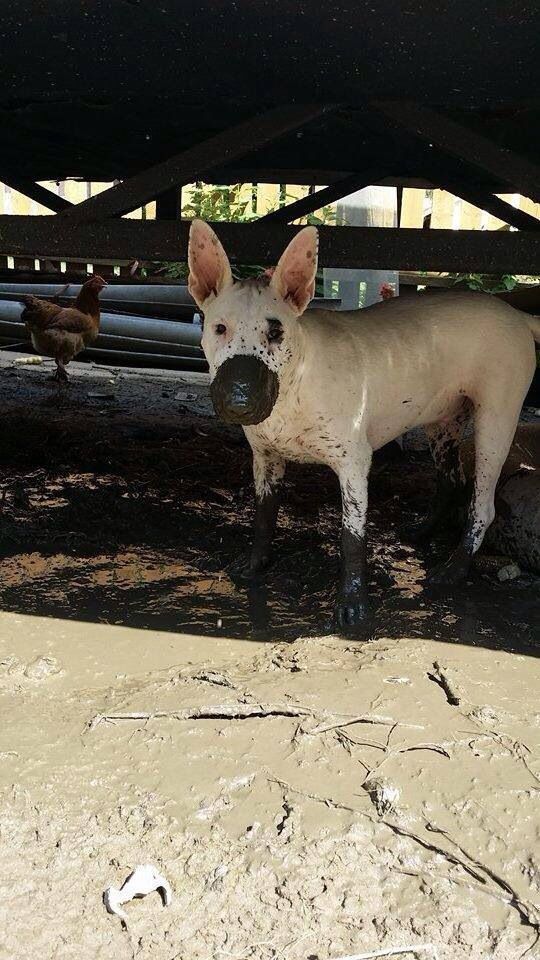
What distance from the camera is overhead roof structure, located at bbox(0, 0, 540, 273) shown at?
3336 millimetres

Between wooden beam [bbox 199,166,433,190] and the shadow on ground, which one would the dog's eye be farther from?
wooden beam [bbox 199,166,433,190]

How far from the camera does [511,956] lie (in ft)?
6.91

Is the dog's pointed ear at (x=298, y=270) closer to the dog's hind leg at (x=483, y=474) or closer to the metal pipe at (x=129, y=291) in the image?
the dog's hind leg at (x=483, y=474)

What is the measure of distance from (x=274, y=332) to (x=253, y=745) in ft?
5.67

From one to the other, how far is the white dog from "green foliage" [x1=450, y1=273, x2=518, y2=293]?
6512 mm

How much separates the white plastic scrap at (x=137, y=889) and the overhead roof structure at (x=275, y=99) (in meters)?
3.00

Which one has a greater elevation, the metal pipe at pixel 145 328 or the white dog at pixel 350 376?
the white dog at pixel 350 376

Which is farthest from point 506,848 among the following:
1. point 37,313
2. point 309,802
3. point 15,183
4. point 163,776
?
point 37,313

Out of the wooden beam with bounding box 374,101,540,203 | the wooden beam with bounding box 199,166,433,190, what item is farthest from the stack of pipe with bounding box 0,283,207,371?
the wooden beam with bounding box 374,101,540,203

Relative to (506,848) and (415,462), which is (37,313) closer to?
(415,462)

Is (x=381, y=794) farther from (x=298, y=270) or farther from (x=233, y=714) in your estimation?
(x=298, y=270)

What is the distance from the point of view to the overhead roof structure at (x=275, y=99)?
334 centimetres

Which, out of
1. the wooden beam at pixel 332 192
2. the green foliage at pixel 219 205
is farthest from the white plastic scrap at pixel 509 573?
the green foliage at pixel 219 205

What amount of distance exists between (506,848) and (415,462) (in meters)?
4.85
